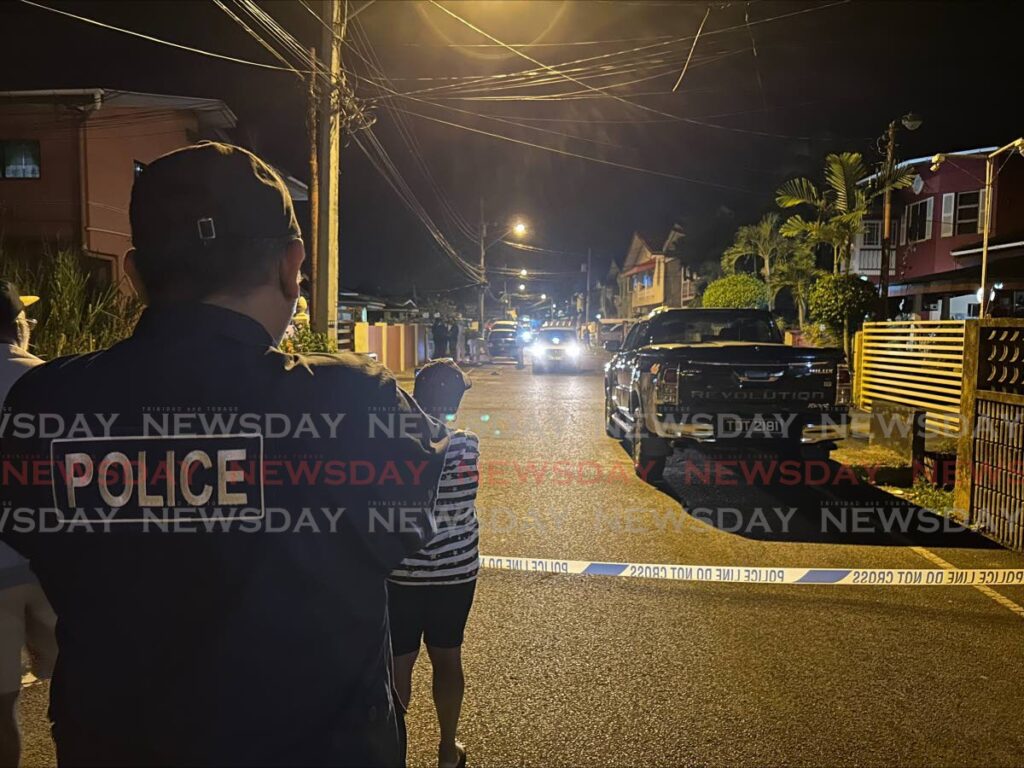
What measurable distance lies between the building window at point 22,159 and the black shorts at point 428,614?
65.1 feet

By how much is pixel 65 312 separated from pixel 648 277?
53684 millimetres

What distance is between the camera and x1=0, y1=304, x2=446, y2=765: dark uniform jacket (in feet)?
3.69

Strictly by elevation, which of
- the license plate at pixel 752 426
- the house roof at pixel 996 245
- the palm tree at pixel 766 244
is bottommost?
the license plate at pixel 752 426

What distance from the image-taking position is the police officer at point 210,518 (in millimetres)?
1126

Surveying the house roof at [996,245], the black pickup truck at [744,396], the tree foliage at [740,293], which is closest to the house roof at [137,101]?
the black pickup truck at [744,396]

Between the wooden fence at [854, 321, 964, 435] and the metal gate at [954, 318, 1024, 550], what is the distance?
6.84ft

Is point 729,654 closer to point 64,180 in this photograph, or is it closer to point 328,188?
point 328,188

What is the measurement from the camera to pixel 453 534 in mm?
2867

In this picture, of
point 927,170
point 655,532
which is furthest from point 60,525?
point 927,170

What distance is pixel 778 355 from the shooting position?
7.80m

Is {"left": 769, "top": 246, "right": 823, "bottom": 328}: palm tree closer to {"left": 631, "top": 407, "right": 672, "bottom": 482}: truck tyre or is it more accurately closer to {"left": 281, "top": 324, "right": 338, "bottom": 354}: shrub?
{"left": 281, "top": 324, "right": 338, "bottom": 354}: shrub

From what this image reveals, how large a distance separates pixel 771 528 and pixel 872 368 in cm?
919

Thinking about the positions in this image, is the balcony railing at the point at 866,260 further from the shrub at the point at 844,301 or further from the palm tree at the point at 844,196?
the shrub at the point at 844,301

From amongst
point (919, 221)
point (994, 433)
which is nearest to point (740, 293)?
point (919, 221)
